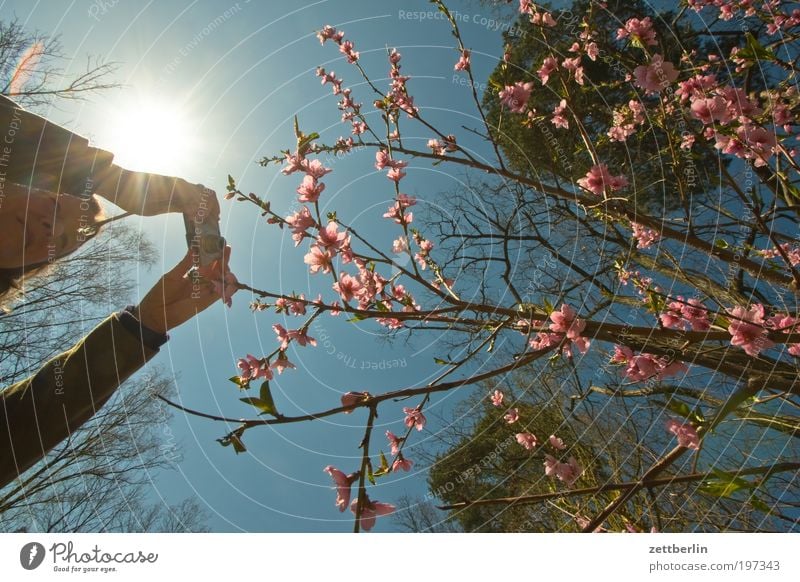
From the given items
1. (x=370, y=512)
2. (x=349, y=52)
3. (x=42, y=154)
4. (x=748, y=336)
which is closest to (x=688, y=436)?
(x=748, y=336)

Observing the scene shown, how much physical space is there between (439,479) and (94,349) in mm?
3267

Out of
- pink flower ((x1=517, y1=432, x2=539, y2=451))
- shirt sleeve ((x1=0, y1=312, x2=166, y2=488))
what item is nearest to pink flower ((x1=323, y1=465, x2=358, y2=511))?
shirt sleeve ((x1=0, y1=312, x2=166, y2=488))

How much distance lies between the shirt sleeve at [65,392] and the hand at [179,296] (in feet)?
0.24

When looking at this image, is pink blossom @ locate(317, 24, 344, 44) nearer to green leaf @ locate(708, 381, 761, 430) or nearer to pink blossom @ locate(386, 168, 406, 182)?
pink blossom @ locate(386, 168, 406, 182)

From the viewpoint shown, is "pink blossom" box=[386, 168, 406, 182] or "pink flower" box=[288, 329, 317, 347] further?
"pink blossom" box=[386, 168, 406, 182]

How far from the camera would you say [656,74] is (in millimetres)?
1944

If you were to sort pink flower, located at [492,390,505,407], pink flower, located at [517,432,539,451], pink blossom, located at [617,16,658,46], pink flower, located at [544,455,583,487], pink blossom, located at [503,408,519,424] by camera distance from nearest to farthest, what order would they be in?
pink blossom, located at [617,16,658,46] → pink flower, located at [544,455,583,487] → pink flower, located at [517,432,539,451] → pink blossom, located at [503,408,519,424] → pink flower, located at [492,390,505,407]

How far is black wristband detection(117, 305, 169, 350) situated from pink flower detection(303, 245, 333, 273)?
65 centimetres

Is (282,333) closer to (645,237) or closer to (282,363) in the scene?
(282,363)

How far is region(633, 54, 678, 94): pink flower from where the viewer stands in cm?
193

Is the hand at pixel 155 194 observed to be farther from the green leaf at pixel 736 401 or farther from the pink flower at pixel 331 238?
the green leaf at pixel 736 401

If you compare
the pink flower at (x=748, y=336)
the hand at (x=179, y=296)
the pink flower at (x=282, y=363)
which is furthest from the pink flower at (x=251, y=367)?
the pink flower at (x=748, y=336)
